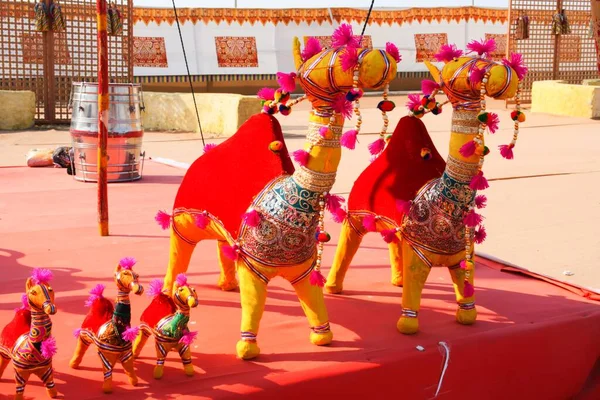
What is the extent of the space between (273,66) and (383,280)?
45.0 feet

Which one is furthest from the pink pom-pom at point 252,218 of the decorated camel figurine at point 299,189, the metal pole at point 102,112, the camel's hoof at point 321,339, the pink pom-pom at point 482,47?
the metal pole at point 102,112

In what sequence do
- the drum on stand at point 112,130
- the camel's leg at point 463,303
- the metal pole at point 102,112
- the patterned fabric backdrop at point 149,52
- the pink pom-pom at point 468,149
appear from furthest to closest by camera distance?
the patterned fabric backdrop at point 149,52 < the drum on stand at point 112,130 < the metal pole at point 102,112 < the camel's leg at point 463,303 < the pink pom-pom at point 468,149

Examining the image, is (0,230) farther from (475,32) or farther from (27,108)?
(475,32)

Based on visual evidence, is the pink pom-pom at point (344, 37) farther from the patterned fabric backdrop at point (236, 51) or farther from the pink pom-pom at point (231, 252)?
the patterned fabric backdrop at point (236, 51)

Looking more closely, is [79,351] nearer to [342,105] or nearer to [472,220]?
[342,105]

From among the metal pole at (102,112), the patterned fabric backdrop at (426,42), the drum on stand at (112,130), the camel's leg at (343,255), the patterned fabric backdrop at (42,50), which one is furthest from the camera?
the patterned fabric backdrop at (426,42)

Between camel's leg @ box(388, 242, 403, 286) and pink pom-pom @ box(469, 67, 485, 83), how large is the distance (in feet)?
3.08

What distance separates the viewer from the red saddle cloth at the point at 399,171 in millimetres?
2752

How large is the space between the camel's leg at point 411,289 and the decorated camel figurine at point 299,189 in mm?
267

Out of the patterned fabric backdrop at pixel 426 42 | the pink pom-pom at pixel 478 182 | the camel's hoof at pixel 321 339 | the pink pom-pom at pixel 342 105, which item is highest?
the patterned fabric backdrop at pixel 426 42

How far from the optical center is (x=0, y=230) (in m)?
4.25

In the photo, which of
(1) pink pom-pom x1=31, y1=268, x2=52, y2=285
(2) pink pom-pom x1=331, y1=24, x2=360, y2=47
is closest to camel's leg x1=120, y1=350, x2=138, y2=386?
(1) pink pom-pom x1=31, y1=268, x2=52, y2=285

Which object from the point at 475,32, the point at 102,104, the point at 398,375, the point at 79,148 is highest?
the point at 475,32

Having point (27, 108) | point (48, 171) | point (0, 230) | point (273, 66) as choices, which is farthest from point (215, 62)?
point (0, 230)
